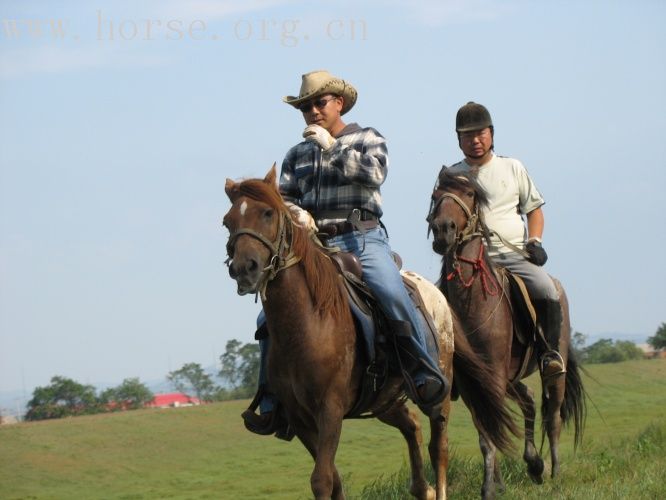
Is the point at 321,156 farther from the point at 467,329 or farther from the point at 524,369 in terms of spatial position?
the point at 524,369

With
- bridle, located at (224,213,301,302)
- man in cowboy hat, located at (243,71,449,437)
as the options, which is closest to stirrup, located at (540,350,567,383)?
man in cowboy hat, located at (243,71,449,437)

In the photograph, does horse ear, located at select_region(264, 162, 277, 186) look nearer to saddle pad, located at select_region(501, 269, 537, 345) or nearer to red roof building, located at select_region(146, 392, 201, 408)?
saddle pad, located at select_region(501, 269, 537, 345)

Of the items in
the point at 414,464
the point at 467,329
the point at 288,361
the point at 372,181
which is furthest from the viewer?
the point at 467,329

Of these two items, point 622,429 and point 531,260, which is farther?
point 622,429

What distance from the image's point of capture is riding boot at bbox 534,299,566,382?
10.1 metres

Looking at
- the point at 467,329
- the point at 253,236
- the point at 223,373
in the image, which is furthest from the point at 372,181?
the point at 223,373

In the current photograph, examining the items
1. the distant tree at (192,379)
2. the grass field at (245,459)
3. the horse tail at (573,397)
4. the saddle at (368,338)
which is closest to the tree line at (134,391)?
the distant tree at (192,379)

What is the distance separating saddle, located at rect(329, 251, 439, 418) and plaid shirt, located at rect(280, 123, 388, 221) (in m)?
0.43

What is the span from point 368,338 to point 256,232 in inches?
53.8

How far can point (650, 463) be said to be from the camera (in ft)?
33.2

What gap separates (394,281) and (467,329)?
206 centimetres

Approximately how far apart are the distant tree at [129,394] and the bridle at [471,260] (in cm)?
2226

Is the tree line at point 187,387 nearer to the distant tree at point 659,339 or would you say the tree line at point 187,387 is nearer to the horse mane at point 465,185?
the distant tree at point 659,339

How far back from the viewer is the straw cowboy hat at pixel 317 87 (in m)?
7.62
